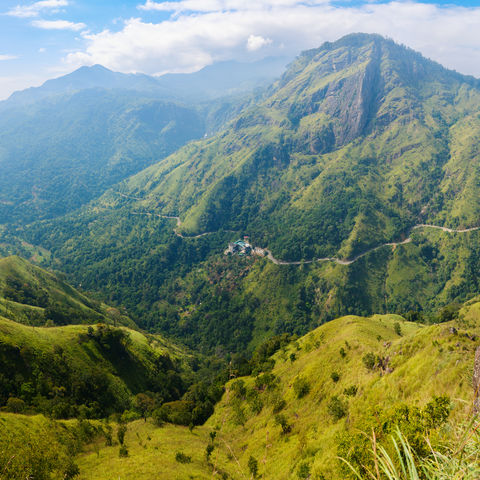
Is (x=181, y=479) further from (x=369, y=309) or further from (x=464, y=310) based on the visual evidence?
(x=369, y=309)

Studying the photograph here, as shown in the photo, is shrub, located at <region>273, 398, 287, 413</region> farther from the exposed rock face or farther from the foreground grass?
the exposed rock face

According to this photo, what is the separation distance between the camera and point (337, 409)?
49.8 m

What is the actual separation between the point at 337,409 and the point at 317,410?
8252mm

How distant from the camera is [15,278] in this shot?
14575 cm

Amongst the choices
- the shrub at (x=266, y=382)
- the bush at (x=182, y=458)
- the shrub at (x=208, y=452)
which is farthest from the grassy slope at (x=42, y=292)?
the shrub at (x=208, y=452)

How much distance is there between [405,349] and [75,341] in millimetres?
98751

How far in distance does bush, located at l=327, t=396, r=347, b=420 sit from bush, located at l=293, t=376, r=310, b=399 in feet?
42.6

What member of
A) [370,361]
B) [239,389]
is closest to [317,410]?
[370,361]

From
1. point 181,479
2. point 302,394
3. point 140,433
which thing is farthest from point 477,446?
point 140,433

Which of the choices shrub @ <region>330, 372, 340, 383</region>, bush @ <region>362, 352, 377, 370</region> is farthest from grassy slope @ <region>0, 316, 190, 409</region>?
bush @ <region>362, 352, 377, 370</region>

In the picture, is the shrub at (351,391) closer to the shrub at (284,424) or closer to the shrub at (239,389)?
the shrub at (284,424)

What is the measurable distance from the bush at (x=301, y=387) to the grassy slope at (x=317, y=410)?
3.17 ft

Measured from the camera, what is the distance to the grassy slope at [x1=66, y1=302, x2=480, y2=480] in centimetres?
3866

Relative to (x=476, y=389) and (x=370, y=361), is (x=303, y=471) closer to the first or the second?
(x=370, y=361)
